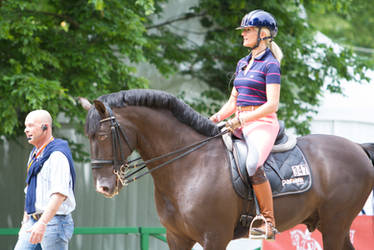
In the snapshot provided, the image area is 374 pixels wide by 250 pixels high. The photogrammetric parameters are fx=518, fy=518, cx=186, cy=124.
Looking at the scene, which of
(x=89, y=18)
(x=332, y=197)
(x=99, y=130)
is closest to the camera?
(x=99, y=130)

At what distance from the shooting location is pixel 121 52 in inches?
290

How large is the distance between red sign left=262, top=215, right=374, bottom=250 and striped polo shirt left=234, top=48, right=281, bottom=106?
325 cm

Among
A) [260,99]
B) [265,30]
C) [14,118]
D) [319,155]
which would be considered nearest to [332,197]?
[319,155]

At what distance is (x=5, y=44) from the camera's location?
7547 millimetres

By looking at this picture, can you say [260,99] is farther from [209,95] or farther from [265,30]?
[209,95]

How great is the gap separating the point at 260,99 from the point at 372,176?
4.91 ft

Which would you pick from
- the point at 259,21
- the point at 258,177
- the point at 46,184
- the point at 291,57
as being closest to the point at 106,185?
the point at 46,184

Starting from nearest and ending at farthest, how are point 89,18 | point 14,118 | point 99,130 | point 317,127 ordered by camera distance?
point 99,130 < point 14,118 < point 89,18 < point 317,127

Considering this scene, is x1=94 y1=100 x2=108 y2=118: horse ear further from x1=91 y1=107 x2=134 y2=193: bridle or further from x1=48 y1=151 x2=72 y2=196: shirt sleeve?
x1=48 y1=151 x2=72 y2=196: shirt sleeve

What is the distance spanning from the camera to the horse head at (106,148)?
12.8 ft

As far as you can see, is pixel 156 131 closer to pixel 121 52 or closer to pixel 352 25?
pixel 121 52

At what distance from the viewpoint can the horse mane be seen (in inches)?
156

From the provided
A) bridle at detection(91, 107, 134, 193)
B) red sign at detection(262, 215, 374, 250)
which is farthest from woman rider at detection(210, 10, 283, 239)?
red sign at detection(262, 215, 374, 250)

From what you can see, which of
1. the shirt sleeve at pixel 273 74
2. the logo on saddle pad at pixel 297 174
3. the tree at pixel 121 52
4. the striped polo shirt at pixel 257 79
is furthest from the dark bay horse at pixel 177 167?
the tree at pixel 121 52
